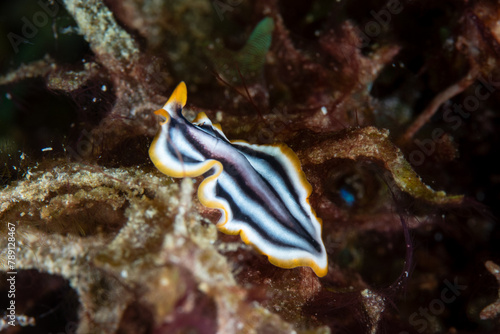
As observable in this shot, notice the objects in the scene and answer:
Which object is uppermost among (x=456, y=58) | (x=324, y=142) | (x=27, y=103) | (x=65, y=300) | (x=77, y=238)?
(x=456, y=58)

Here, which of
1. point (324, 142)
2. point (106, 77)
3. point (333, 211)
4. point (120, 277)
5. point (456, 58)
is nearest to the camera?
point (120, 277)

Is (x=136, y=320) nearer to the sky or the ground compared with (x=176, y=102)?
nearer to the ground

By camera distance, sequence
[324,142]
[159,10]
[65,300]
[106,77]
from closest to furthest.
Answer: [65,300] < [324,142] < [106,77] < [159,10]

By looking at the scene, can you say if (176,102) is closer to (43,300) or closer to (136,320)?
(136,320)

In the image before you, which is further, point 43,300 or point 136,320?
point 43,300

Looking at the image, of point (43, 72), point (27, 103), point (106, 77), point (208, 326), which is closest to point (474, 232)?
point (208, 326)

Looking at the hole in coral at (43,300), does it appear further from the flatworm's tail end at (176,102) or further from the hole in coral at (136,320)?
the flatworm's tail end at (176,102)

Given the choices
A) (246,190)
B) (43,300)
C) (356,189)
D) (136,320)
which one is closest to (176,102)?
(246,190)

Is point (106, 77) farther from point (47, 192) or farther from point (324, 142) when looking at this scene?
point (324, 142)
